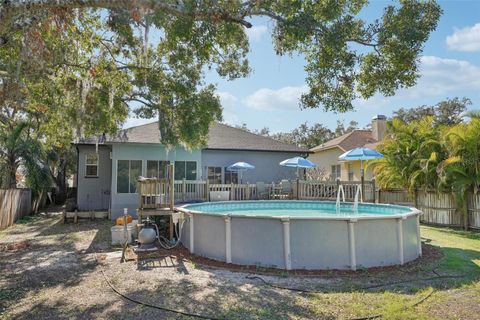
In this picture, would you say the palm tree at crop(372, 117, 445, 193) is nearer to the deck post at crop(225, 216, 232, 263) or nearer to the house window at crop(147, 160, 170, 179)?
the deck post at crop(225, 216, 232, 263)

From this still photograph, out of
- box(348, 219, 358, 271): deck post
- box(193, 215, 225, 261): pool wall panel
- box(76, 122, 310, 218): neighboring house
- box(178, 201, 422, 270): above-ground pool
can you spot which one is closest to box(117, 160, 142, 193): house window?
box(76, 122, 310, 218): neighboring house

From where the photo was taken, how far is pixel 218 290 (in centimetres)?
566

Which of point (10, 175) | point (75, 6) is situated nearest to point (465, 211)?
point (75, 6)

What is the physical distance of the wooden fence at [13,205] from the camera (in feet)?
41.9

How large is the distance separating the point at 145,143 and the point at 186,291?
10.9 m

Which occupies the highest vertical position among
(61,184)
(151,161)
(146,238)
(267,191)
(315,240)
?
(151,161)

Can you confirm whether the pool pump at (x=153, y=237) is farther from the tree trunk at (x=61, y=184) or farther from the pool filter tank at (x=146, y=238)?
the tree trunk at (x=61, y=184)

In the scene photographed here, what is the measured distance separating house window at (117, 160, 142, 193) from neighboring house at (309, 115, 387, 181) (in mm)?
11871

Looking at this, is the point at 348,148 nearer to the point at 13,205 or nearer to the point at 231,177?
the point at 231,177

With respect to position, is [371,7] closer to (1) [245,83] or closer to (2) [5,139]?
(1) [245,83]

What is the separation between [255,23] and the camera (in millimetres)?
7273

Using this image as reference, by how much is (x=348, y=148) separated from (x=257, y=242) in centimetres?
1798

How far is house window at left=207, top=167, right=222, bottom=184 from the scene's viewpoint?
17891 mm

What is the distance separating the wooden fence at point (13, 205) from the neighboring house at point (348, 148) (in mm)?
16442
